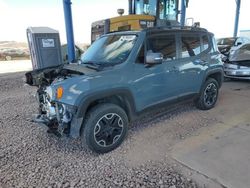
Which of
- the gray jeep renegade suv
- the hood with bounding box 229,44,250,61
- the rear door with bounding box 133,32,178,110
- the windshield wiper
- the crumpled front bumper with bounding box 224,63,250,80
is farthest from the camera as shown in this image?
the hood with bounding box 229,44,250,61

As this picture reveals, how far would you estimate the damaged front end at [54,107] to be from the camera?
2.98 meters

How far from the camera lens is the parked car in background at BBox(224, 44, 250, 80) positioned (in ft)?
24.9

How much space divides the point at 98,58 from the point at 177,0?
19.2 feet

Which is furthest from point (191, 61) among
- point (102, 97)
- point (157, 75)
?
point (102, 97)

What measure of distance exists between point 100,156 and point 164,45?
2.17m

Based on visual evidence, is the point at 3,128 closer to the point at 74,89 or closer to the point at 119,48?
the point at 74,89

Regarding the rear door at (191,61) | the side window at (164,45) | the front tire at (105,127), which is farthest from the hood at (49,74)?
the rear door at (191,61)

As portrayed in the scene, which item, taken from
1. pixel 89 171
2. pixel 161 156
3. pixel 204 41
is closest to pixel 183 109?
pixel 204 41

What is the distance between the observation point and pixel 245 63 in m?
7.66

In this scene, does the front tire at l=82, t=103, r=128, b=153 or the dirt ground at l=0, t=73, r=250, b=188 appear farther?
the front tire at l=82, t=103, r=128, b=153

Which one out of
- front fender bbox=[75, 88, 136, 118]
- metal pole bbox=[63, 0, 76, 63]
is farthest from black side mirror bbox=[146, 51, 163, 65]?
metal pole bbox=[63, 0, 76, 63]

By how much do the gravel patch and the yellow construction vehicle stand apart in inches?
149

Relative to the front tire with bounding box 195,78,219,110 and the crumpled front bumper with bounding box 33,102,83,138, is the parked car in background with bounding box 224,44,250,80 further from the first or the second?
the crumpled front bumper with bounding box 33,102,83,138

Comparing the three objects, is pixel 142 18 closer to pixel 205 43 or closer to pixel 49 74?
pixel 205 43
